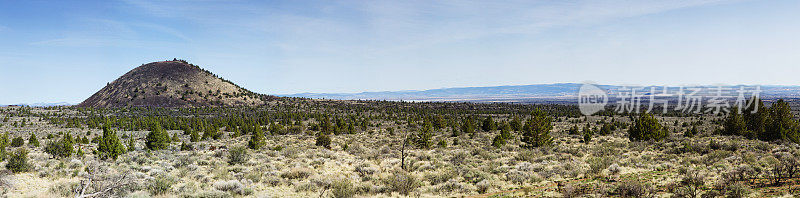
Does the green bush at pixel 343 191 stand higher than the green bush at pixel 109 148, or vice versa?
the green bush at pixel 109 148

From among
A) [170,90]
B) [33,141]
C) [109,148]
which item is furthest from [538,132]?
[170,90]

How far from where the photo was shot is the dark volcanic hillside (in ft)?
327

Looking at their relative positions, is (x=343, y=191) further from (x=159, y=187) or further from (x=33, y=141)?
(x=33, y=141)

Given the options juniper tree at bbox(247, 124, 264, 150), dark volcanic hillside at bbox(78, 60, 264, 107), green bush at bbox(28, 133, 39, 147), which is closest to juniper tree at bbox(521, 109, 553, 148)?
juniper tree at bbox(247, 124, 264, 150)

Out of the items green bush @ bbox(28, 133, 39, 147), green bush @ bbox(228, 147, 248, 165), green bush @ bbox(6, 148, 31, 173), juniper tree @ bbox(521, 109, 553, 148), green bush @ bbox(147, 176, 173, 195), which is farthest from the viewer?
juniper tree @ bbox(521, 109, 553, 148)

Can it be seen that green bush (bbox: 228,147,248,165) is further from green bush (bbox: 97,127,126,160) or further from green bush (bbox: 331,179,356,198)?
green bush (bbox: 331,179,356,198)

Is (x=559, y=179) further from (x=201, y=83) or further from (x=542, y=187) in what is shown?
(x=201, y=83)

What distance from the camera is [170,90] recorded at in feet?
348

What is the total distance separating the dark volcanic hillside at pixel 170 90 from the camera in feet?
327

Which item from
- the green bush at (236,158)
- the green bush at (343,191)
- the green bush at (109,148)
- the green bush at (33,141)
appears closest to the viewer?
the green bush at (343,191)

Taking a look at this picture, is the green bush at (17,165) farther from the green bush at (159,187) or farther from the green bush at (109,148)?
the green bush at (159,187)

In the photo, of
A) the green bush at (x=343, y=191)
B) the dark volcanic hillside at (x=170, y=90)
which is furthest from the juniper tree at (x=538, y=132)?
the dark volcanic hillside at (x=170, y=90)

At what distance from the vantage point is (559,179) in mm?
18500

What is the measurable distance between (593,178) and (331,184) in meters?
13.2
